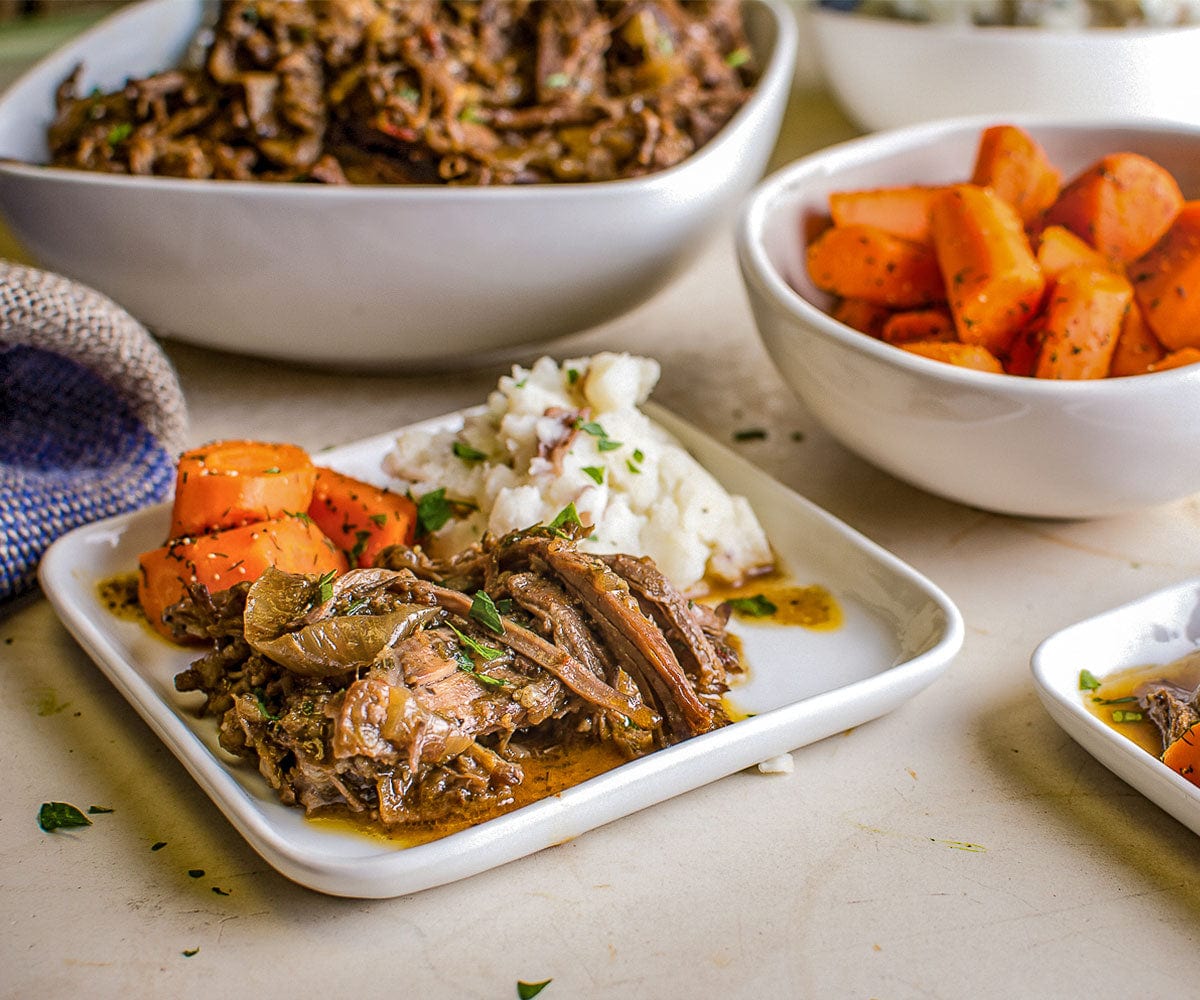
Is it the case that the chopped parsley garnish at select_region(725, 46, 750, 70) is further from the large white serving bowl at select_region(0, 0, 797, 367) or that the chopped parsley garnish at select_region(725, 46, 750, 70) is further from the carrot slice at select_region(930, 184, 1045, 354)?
the carrot slice at select_region(930, 184, 1045, 354)

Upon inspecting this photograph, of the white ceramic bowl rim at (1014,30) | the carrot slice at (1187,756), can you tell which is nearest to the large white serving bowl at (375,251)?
the white ceramic bowl rim at (1014,30)

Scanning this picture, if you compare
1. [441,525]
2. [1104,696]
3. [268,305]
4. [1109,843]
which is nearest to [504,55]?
[268,305]

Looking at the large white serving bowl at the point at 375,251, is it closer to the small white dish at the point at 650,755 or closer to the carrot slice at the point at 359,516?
the small white dish at the point at 650,755

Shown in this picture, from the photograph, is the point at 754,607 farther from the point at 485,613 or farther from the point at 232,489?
the point at 232,489

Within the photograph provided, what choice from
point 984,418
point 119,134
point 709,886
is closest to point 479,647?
point 709,886

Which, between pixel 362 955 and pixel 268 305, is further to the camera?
pixel 268 305

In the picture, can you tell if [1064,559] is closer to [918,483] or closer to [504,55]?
[918,483]

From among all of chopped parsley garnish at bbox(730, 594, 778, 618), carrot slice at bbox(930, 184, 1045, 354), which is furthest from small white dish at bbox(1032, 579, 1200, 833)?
carrot slice at bbox(930, 184, 1045, 354)
